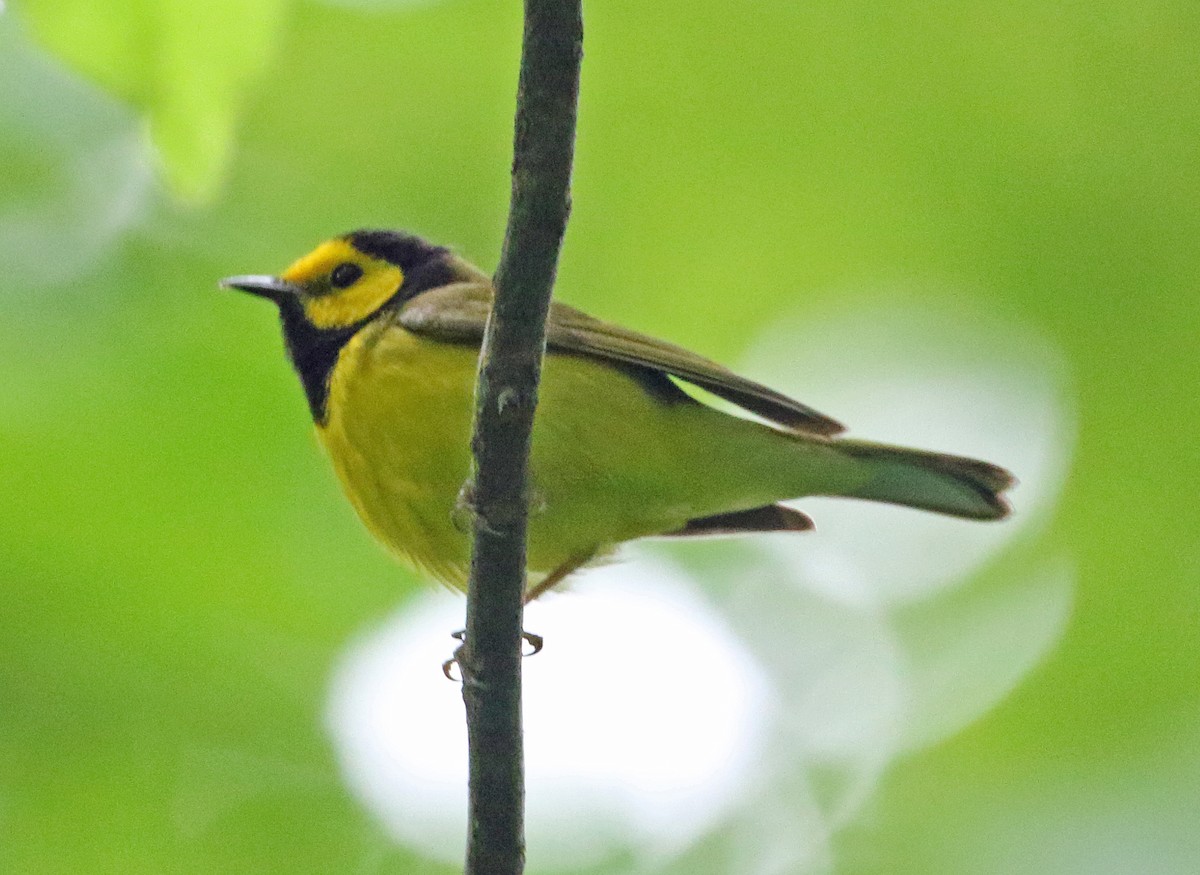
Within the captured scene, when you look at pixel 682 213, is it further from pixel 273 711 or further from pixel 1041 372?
pixel 273 711

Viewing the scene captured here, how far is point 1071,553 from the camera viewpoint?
410cm

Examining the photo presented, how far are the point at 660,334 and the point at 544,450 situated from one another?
1.28 meters

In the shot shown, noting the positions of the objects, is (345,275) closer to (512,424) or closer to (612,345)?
(612,345)

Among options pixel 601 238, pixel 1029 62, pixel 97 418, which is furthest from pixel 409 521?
pixel 1029 62

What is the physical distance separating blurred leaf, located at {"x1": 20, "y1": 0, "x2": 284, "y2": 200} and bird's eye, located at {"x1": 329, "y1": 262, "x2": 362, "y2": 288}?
2816 millimetres

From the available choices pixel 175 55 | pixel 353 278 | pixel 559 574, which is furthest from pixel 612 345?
pixel 175 55

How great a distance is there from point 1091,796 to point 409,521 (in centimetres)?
203

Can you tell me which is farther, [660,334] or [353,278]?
[660,334]

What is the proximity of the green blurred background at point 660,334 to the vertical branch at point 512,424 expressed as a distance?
129 centimetres

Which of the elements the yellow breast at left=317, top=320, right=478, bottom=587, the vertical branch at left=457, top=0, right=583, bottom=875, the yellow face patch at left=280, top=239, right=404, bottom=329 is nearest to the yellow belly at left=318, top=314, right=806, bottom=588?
the yellow breast at left=317, top=320, right=478, bottom=587

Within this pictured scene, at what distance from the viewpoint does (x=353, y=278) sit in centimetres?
495

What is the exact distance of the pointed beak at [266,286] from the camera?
15.4ft

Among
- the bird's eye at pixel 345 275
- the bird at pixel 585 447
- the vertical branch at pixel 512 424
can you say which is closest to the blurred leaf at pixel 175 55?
the vertical branch at pixel 512 424

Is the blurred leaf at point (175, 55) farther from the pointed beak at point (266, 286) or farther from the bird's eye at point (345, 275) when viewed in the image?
the bird's eye at point (345, 275)
